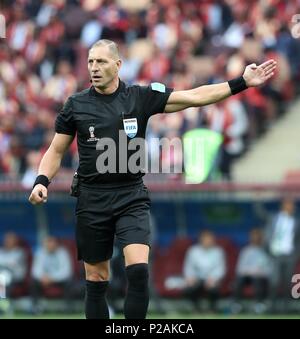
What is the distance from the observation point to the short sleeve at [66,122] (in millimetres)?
10031

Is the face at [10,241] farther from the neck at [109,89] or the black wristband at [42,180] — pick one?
the neck at [109,89]

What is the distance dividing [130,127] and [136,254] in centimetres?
106

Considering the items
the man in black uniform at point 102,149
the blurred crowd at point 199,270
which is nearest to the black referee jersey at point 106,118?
the man in black uniform at point 102,149

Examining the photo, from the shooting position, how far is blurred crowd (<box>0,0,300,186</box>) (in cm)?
1905

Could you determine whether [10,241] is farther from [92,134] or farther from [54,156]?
[92,134]

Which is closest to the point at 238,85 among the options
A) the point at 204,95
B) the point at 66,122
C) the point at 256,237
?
the point at 204,95

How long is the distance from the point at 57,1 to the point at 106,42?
13.7m

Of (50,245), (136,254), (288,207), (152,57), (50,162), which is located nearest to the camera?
(136,254)

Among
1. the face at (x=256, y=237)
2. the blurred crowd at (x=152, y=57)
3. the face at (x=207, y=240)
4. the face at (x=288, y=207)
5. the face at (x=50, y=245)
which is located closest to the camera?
the face at (x=288, y=207)

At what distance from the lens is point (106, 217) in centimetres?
1002

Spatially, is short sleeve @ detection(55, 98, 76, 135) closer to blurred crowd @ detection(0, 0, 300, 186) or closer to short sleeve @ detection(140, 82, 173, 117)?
short sleeve @ detection(140, 82, 173, 117)

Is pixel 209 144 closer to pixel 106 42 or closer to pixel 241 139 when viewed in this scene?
pixel 241 139

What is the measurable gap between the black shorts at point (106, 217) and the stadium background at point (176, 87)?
285 inches

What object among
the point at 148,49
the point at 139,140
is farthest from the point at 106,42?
the point at 148,49
